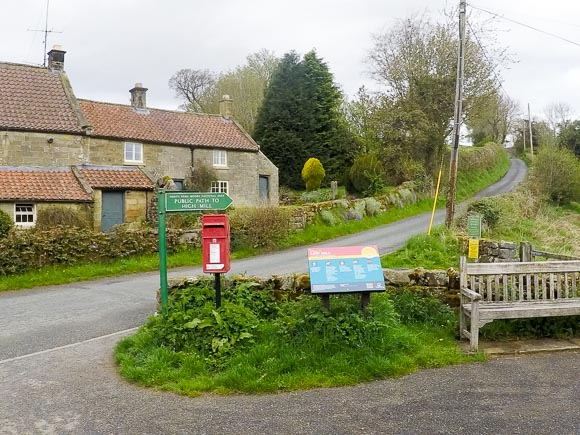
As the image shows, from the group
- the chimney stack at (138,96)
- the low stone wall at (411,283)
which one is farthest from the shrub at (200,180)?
the low stone wall at (411,283)

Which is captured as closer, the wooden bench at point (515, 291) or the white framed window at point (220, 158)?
Answer: the wooden bench at point (515, 291)

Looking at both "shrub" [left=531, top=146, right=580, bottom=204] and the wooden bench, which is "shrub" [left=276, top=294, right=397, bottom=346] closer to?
the wooden bench

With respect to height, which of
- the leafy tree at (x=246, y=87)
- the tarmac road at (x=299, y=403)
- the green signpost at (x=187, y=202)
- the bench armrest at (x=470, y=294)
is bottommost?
the tarmac road at (x=299, y=403)

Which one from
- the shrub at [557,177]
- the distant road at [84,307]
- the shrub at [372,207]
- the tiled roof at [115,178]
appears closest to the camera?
the distant road at [84,307]

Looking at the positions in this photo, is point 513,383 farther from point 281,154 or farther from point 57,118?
point 281,154

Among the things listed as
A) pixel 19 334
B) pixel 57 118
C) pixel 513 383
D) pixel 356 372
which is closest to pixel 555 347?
pixel 513 383

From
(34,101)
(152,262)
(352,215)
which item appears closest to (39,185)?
(34,101)

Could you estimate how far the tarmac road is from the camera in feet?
14.9

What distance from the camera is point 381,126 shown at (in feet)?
96.6

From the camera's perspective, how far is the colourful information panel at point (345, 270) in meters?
6.20

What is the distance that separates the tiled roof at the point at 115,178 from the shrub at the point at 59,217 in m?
1.94

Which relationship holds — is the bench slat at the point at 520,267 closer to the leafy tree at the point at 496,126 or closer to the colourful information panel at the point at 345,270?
the colourful information panel at the point at 345,270

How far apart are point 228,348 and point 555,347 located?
4.22m

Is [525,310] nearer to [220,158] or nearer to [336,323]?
[336,323]
